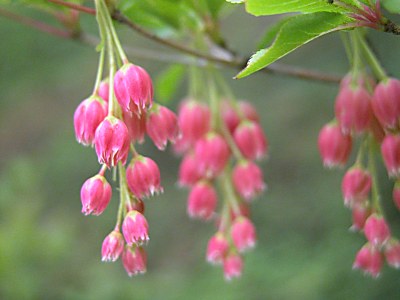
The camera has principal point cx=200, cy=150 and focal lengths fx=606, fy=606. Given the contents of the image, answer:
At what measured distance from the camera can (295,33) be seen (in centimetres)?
92

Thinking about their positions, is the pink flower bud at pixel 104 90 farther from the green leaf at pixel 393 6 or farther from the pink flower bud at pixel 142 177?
the green leaf at pixel 393 6

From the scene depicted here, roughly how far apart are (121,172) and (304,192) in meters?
2.58

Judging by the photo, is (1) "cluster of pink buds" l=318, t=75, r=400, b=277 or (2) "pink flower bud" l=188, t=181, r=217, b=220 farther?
(2) "pink flower bud" l=188, t=181, r=217, b=220

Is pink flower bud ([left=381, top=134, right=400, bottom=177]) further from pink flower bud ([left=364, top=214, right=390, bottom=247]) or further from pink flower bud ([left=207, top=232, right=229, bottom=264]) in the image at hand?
pink flower bud ([left=207, top=232, right=229, bottom=264])

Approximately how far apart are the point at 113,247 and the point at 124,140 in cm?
19

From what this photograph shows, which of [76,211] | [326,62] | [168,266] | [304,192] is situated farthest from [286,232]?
[76,211]

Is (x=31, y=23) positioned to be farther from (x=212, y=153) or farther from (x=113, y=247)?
(x=113, y=247)

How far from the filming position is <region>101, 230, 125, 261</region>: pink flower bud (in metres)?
1.03

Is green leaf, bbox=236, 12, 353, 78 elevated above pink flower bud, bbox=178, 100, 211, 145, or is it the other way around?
green leaf, bbox=236, 12, 353, 78

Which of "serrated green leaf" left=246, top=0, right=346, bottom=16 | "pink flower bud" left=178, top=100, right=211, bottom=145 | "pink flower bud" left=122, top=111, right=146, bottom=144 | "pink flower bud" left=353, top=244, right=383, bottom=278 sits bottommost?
"pink flower bud" left=178, top=100, right=211, bottom=145

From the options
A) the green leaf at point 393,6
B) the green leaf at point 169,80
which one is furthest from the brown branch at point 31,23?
the green leaf at point 393,6

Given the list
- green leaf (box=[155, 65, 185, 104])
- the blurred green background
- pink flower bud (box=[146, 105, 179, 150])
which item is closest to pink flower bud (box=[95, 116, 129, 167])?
pink flower bud (box=[146, 105, 179, 150])

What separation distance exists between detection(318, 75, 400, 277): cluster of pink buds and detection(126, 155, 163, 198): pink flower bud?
0.37 m

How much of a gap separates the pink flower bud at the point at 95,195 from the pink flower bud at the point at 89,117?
2.9 inches
